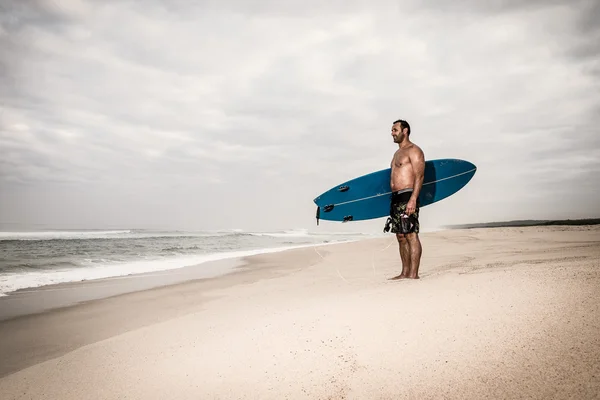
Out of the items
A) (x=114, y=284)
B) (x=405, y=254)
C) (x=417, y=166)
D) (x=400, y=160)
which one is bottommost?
(x=114, y=284)

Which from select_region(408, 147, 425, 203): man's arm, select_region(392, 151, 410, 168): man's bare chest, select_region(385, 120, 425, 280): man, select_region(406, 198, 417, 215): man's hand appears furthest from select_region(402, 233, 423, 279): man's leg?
select_region(392, 151, 410, 168): man's bare chest

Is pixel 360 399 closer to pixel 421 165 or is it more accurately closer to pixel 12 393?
pixel 12 393

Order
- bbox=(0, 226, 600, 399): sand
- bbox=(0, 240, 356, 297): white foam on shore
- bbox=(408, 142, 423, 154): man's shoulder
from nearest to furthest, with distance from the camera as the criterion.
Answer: bbox=(0, 226, 600, 399): sand → bbox=(408, 142, 423, 154): man's shoulder → bbox=(0, 240, 356, 297): white foam on shore

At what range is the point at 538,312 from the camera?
1.63m

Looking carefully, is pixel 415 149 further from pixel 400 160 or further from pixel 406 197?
pixel 406 197

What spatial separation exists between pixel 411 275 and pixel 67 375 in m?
3.18

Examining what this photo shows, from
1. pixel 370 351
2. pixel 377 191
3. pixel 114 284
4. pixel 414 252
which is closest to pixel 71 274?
pixel 114 284

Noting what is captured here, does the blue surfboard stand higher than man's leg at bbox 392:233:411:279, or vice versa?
the blue surfboard

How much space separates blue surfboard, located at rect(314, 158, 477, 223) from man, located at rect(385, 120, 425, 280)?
5.75 feet

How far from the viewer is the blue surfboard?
213 inches

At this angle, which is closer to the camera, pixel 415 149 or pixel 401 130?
pixel 415 149

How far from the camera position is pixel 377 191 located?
18.6ft

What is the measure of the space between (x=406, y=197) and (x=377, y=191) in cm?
204

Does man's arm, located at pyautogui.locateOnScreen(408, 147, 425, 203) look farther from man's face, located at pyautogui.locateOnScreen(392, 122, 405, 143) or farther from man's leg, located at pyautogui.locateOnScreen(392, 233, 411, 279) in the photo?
man's leg, located at pyautogui.locateOnScreen(392, 233, 411, 279)
